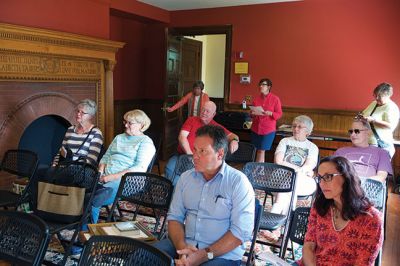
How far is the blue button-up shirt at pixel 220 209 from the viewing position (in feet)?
6.26

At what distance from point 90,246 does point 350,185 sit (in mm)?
1212

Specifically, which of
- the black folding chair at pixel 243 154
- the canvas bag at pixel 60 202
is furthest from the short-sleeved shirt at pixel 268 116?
the canvas bag at pixel 60 202

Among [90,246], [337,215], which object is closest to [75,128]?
[90,246]

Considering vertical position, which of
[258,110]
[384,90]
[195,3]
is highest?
[195,3]

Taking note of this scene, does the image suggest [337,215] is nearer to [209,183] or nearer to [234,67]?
[209,183]

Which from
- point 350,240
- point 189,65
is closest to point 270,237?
point 350,240

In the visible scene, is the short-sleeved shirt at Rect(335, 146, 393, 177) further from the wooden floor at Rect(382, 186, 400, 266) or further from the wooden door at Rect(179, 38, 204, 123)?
the wooden door at Rect(179, 38, 204, 123)

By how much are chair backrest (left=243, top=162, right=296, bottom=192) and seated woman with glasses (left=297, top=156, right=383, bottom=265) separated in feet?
2.97

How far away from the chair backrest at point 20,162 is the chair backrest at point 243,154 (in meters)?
1.75

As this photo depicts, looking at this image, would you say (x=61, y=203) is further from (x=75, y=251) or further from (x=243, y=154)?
(x=243, y=154)

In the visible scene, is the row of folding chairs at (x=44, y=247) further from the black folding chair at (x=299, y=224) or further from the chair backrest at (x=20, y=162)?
the chair backrest at (x=20, y=162)

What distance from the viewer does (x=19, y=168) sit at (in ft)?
10.8

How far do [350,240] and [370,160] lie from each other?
5.05 ft

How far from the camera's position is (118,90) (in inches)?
255
